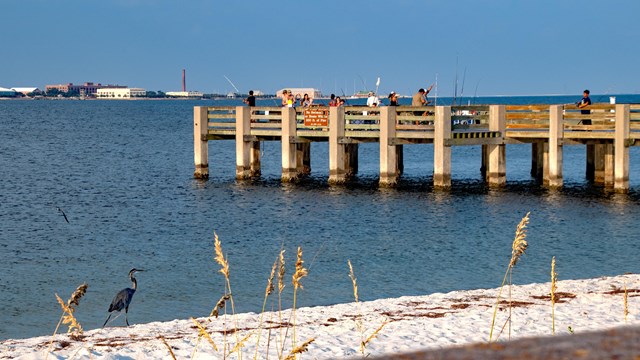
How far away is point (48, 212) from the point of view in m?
33.8

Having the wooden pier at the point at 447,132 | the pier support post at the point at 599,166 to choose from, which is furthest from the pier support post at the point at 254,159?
the pier support post at the point at 599,166

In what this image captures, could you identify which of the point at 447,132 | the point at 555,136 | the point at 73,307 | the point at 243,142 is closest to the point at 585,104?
the point at 555,136

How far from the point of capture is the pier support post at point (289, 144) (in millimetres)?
36062

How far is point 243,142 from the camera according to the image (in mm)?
37594

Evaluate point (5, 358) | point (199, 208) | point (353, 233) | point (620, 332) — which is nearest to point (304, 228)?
point (353, 233)

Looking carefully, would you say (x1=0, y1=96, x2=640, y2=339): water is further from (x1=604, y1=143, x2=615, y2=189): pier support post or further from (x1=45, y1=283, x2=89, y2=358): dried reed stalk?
(x1=45, y1=283, x2=89, y2=358): dried reed stalk

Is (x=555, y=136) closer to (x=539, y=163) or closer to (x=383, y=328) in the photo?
(x=539, y=163)

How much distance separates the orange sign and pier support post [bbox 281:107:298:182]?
0.45 metres

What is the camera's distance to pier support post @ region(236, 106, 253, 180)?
122ft

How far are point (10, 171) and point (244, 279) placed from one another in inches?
1435

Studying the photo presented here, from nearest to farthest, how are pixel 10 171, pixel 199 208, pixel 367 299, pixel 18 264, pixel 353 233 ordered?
pixel 367 299 → pixel 18 264 → pixel 353 233 → pixel 199 208 → pixel 10 171

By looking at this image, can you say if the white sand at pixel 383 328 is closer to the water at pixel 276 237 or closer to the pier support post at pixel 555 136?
the water at pixel 276 237

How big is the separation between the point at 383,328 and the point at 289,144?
2342 centimetres

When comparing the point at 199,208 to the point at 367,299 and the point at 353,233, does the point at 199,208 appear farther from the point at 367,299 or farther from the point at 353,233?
the point at 367,299
